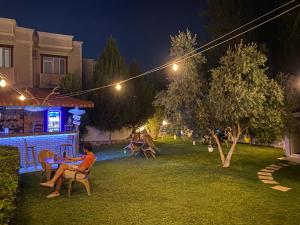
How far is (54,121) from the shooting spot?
60.6 ft

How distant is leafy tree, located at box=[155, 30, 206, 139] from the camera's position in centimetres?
1077

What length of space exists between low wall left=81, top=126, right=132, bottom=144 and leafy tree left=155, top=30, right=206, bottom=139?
35.0 ft

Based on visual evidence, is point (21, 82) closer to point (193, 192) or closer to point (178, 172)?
point (178, 172)

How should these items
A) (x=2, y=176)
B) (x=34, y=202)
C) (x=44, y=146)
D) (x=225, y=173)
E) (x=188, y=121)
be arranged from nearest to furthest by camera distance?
(x=2, y=176)
(x=34, y=202)
(x=225, y=173)
(x=188, y=121)
(x=44, y=146)

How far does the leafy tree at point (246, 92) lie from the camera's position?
962 centimetres

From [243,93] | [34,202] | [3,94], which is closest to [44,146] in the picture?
[3,94]

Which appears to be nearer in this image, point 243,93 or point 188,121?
point 243,93

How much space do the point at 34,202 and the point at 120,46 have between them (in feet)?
51.8

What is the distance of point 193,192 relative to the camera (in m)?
7.86

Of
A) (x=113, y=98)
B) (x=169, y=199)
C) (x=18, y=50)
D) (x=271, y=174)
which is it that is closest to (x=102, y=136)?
(x=113, y=98)

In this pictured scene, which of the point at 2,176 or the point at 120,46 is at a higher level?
the point at 120,46

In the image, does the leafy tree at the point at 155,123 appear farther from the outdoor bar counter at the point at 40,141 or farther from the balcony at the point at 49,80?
the outdoor bar counter at the point at 40,141

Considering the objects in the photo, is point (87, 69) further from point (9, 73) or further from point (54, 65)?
point (9, 73)

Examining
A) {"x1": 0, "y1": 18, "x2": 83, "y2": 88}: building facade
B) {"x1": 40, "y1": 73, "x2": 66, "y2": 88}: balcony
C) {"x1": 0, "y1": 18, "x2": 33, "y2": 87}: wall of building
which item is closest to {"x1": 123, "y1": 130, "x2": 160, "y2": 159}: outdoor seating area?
{"x1": 0, "y1": 18, "x2": 83, "y2": 88}: building facade
